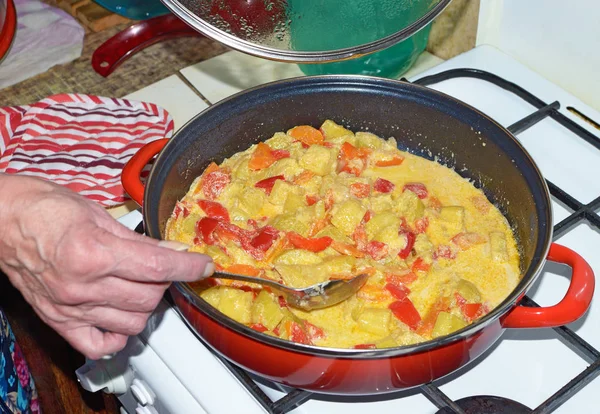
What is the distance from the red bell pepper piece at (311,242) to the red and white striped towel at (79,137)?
0.50 m

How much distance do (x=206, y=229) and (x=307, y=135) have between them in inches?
12.1

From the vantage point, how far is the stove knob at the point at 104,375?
1328 millimetres

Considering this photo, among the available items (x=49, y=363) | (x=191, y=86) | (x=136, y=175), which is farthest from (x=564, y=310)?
(x=49, y=363)

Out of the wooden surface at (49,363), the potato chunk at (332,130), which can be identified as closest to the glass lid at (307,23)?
the potato chunk at (332,130)

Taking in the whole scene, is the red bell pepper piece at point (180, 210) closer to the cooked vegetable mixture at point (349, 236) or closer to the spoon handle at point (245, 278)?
the cooked vegetable mixture at point (349, 236)

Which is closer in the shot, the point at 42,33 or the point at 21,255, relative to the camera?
the point at 21,255

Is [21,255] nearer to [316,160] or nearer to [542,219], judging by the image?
[316,160]

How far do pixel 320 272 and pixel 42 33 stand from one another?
4.76 ft

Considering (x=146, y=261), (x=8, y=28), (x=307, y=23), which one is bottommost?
(x=8, y=28)

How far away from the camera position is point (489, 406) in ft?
3.90

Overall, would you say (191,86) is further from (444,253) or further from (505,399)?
(505,399)

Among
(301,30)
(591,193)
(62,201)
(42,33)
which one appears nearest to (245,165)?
(301,30)

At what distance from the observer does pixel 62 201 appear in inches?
41.7

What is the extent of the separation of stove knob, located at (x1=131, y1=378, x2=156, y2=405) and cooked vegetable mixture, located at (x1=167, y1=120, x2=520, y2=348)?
175 millimetres
